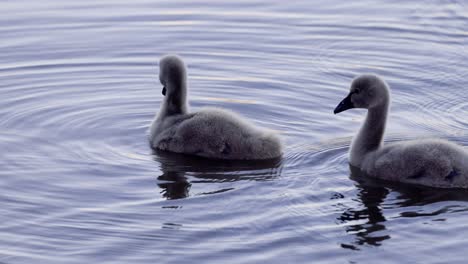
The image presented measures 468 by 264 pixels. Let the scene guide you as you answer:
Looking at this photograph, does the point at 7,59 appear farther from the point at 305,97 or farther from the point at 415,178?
the point at 415,178

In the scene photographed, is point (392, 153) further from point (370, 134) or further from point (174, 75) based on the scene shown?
point (174, 75)

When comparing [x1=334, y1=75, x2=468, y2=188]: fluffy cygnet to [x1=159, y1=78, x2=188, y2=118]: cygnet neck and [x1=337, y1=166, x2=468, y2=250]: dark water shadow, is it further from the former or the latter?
[x1=159, y1=78, x2=188, y2=118]: cygnet neck

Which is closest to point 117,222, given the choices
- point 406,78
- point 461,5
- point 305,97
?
point 305,97

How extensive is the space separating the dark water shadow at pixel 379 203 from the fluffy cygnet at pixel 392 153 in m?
0.09

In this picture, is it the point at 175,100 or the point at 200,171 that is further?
the point at 175,100

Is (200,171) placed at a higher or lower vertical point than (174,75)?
lower

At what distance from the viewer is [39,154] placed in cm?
1141

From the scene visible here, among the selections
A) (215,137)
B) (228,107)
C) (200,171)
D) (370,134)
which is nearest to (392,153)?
(370,134)

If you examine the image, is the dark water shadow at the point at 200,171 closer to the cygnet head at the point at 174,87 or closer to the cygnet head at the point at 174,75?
the cygnet head at the point at 174,87

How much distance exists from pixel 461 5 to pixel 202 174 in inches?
334

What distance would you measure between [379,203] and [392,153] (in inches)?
30.5

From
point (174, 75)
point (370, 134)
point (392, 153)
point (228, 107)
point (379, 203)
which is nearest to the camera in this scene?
point (379, 203)

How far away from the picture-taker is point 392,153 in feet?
34.8

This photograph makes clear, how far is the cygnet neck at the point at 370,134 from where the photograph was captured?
1105 centimetres
